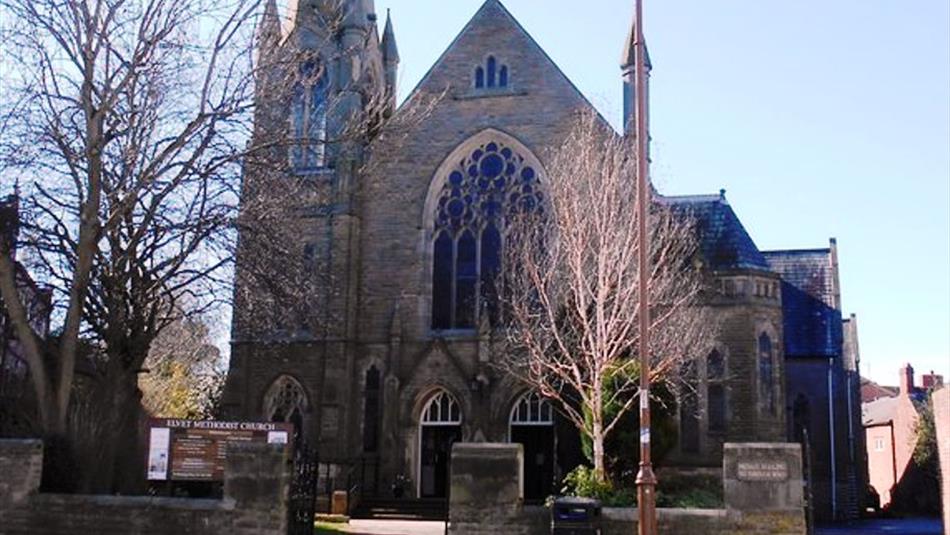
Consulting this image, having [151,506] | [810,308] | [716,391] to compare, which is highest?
[810,308]

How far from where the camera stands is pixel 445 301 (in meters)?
31.0

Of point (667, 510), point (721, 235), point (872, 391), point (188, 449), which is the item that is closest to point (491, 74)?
point (721, 235)

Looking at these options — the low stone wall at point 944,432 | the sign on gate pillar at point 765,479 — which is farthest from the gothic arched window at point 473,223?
the sign on gate pillar at point 765,479

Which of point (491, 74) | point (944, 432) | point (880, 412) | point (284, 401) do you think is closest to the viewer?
Result: point (944, 432)

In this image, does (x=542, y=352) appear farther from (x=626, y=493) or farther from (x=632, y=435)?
(x=626, y=493)

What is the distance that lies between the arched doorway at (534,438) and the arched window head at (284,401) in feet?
21.2

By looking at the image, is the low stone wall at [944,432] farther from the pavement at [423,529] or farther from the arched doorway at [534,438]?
the arched doorway at [534,438]

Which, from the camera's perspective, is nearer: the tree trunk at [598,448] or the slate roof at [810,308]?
the tree trunk at [598,448]

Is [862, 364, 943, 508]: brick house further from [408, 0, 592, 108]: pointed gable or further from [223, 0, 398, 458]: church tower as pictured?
[223, 0, 398, 458]: church tower

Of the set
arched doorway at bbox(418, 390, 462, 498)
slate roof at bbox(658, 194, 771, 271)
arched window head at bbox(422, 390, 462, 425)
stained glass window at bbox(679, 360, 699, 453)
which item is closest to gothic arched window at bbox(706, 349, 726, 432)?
stained glass window at bbox(679, 360, 699, 453)

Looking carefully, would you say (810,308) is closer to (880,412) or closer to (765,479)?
(765,479)

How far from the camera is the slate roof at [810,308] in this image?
34250 millimetres

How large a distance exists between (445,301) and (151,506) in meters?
15.9

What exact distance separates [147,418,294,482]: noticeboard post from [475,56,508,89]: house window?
16.6 m
